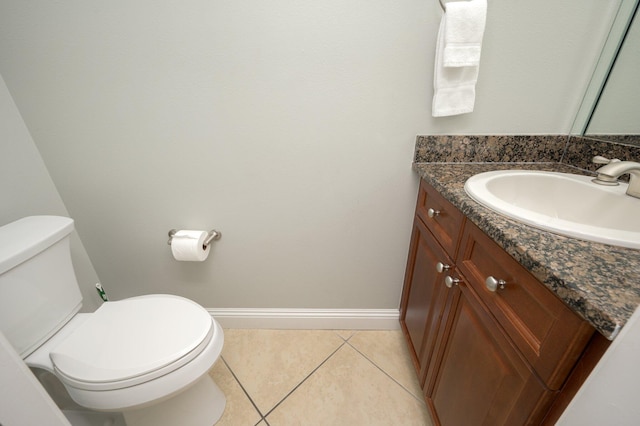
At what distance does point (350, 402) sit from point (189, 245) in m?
0.96

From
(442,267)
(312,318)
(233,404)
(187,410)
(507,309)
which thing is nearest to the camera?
(507,309)

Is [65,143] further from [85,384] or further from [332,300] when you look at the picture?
[332,300]

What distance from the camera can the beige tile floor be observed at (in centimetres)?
105

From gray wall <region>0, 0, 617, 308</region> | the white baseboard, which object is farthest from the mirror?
the white baseboard

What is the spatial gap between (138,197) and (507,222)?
53.4 inches

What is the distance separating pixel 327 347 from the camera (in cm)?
133

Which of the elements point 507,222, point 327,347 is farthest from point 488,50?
point 327,347

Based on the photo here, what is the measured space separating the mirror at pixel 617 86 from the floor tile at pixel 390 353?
120cm

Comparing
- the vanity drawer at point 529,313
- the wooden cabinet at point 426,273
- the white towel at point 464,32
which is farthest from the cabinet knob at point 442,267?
the white towel at point 464,32

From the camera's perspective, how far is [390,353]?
130 centimetres

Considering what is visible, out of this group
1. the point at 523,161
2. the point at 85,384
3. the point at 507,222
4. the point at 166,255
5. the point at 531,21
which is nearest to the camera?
the point at 507,222

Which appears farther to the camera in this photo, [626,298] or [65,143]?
[65,143]

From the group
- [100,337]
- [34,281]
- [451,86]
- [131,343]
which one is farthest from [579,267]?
[34,281]

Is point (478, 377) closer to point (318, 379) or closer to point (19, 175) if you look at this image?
point (318, 379)
